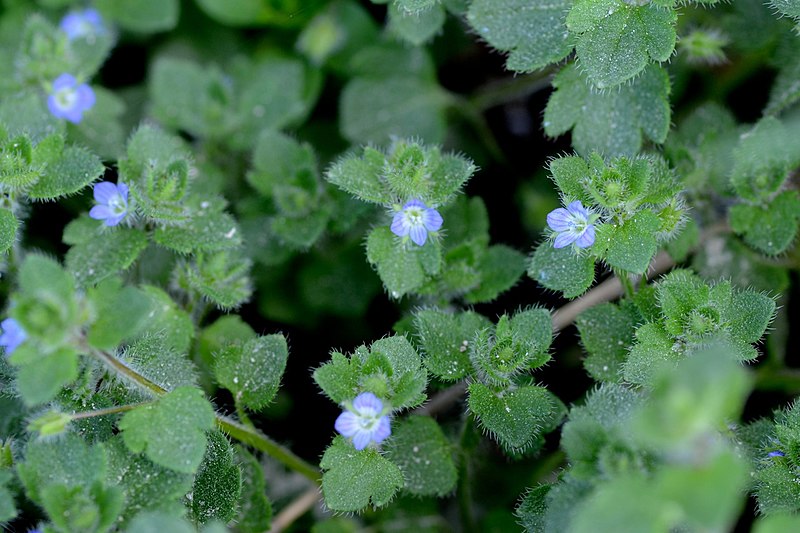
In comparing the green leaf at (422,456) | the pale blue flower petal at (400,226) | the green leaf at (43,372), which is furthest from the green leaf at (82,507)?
the pale blue flower petal at (400,226)

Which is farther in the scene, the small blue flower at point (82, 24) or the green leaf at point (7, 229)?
the small blue flower at point (82, 24)

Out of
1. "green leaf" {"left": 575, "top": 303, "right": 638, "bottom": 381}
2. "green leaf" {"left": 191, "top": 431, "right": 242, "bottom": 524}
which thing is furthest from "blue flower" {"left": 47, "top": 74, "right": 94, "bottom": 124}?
"green leaf" {"left": 575, "top": 303, "right": 638, "bottom": 381}

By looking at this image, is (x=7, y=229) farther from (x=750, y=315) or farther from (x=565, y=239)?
(x=750, y=315)

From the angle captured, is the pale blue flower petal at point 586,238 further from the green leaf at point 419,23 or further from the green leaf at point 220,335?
the green leaf at point 220,335

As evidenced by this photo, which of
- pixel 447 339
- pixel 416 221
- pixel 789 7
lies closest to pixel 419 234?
pixel 416 221

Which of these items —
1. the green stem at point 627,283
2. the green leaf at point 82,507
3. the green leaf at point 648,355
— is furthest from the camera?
the green stem at point 627,283

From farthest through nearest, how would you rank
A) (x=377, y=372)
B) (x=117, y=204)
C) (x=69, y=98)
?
(x=69, y=98)
(x=117, y=204)
(x=377, y=372)
